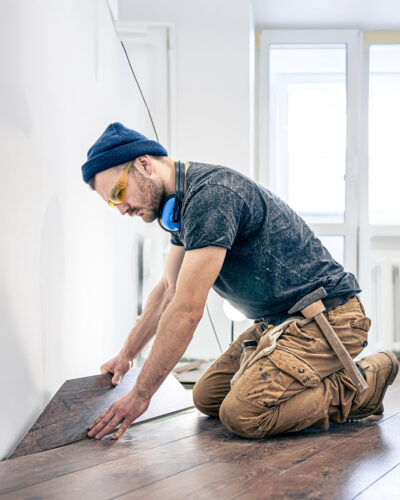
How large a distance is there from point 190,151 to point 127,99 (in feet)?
3.12

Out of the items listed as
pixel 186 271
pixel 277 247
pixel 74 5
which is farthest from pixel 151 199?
pixel 74 5

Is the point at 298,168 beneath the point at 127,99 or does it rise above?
beneath

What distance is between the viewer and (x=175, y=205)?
1666mm

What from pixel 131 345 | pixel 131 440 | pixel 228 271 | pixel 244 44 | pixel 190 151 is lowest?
pixel 131 440

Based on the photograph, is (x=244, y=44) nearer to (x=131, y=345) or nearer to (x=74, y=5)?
(x=74, y=5)

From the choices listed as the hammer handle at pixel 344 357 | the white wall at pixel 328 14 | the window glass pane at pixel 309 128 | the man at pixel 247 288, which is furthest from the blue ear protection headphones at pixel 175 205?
the window glass pane at pixel 309 128

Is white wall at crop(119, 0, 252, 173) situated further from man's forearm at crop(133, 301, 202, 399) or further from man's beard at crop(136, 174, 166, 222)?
man's forearm at crop(133, 301, 202, 399)

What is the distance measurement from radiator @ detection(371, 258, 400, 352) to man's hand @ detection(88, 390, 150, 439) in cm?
295

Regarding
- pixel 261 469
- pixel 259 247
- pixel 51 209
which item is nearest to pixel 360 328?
pixel 259 247

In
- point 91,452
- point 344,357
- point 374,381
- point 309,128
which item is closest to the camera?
point 91,452

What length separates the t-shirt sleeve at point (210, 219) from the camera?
150 cm

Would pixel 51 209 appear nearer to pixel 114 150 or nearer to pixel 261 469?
pixel 114 150

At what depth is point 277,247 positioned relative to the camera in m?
1.73

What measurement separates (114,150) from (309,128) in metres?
3.11
